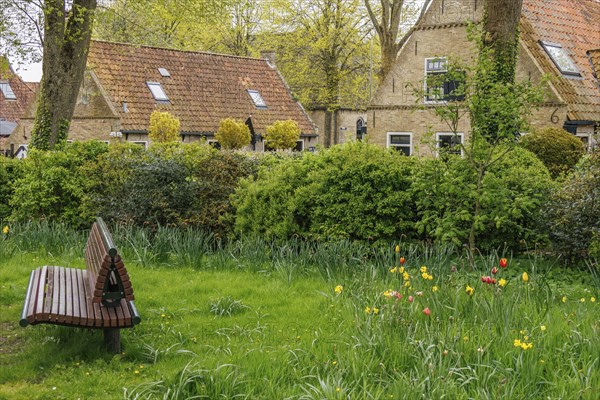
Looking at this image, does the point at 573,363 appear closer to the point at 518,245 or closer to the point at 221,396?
the point at 221,396

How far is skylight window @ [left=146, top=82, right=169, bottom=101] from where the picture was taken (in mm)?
30531

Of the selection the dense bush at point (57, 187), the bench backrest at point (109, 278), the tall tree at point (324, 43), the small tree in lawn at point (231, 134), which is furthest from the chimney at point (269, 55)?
the bench backrest at point (109, 278)

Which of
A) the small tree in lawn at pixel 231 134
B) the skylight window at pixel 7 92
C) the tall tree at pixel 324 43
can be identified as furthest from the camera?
the skylight window at pixel 7 92

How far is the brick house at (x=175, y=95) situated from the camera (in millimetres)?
29078

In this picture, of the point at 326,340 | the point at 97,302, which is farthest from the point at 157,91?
the point at 326,340

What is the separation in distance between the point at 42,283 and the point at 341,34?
3259 centimetres

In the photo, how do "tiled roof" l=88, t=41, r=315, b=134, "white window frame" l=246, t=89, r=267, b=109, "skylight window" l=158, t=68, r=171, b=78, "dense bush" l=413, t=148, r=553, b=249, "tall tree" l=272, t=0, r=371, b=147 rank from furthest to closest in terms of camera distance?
"tall tree" l=272, t=0, r=371, b=147, "white window frame" l=246, t=89, r=267, b=109, "skylight window" l=158, t=68, r=171, b=78, "tiled roof" l=88, t=41, r=315, b=134, "dense bush" l=413, t=148, r=553, b=249

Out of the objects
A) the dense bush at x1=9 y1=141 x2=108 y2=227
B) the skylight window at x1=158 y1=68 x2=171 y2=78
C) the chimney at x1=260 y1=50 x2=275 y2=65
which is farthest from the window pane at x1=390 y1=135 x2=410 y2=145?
the dense bush at x1=9 y1=141 x2=108 y2=227

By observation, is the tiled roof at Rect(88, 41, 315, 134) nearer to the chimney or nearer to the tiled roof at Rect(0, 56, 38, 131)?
the chimney

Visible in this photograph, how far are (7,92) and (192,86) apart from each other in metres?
23.2

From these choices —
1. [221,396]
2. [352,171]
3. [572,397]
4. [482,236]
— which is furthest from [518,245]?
[221,396]

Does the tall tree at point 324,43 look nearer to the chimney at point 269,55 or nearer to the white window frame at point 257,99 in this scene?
the chimney at point 269,55

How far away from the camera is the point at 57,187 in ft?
41.3

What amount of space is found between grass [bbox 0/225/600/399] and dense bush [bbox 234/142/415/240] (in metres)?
1.38
